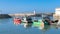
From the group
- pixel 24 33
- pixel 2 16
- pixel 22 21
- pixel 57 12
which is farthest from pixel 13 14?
pixel 24 33

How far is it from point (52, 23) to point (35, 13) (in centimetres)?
5001

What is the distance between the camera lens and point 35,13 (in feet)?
273

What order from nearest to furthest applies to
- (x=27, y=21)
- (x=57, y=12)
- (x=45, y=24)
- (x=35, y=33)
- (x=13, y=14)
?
(x=35, y=33), (x=45, y=24), (x=27, y=21), (x=57, y=12), (x=13, y=14)

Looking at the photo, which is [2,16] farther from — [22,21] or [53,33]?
[53,33]

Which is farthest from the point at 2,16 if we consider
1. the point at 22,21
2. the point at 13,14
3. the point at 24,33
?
the point at 24,33

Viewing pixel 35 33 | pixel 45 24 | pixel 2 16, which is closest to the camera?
pixel 35 33

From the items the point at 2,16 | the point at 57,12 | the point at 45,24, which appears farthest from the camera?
the point at 2,16

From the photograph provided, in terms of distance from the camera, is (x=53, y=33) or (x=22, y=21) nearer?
(x=53, y=33)

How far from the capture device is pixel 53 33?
76.2 ft

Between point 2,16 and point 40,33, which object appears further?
point 2,16

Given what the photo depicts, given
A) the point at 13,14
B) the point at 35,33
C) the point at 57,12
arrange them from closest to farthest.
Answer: the point at 35,33 < the point at 57,12 < the point at 13,14

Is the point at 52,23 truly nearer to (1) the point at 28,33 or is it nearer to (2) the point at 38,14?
(1) the point at 28,33

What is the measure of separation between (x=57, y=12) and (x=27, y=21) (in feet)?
103

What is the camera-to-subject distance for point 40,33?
23344 millimetres
